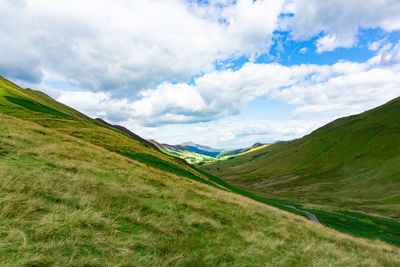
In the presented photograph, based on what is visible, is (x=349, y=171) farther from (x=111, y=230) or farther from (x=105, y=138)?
(x=111, y=230)

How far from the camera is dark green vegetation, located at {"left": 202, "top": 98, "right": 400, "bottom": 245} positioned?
2861 inches

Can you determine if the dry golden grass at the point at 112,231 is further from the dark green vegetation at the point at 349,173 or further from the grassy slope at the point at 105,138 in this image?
the dark green vegetation at the point at 349,173

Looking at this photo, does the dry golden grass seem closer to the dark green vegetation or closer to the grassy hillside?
the dark green vegetation

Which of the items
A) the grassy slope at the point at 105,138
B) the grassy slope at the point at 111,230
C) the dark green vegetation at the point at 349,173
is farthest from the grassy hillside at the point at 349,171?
the grassy slope at the point at 111,230

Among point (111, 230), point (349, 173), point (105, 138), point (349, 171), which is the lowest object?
point (111, 230)

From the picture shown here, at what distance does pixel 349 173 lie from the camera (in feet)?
402

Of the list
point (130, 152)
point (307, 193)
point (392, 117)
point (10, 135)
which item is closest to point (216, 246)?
point (10, 135)

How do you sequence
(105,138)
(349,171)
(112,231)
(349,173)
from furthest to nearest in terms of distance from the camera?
(349,171) → (349,173) → (105,138) → (112,231)

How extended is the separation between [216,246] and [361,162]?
560 feet

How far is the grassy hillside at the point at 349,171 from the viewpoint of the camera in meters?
81.1

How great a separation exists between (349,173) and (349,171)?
11.5ft

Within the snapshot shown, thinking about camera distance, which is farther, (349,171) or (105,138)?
(349,171)

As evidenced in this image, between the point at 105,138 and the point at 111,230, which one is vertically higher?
the point at 105,138

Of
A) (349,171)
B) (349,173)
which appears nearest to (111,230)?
(349,173)
